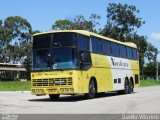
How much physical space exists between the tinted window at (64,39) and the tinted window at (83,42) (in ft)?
1.84

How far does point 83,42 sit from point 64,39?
134 cm

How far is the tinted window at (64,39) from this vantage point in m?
22.2

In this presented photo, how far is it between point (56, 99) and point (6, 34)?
82131 mm

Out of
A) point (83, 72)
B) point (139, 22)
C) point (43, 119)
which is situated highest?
point (139, 22)

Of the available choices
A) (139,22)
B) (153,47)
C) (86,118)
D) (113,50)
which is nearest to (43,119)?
(86,118)

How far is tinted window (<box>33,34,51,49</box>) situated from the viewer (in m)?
22.6

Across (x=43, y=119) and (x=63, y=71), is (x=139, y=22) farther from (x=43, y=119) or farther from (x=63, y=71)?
(x=43, y=119)

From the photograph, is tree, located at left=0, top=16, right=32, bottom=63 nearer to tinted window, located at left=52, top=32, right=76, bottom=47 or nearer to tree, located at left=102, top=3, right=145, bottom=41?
tree, located at left=102, top=3, right=145, bottom=41

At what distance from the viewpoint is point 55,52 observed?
73.1 feet

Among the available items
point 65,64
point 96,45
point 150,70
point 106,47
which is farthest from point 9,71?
point 65,64

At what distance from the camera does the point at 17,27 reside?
4193 inches

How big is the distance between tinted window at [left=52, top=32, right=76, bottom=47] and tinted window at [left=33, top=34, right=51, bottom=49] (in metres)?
0.33

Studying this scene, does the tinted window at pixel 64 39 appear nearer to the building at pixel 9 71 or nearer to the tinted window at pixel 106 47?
the tinted window at pixel 106 47

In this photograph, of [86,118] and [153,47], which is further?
[153,47]
